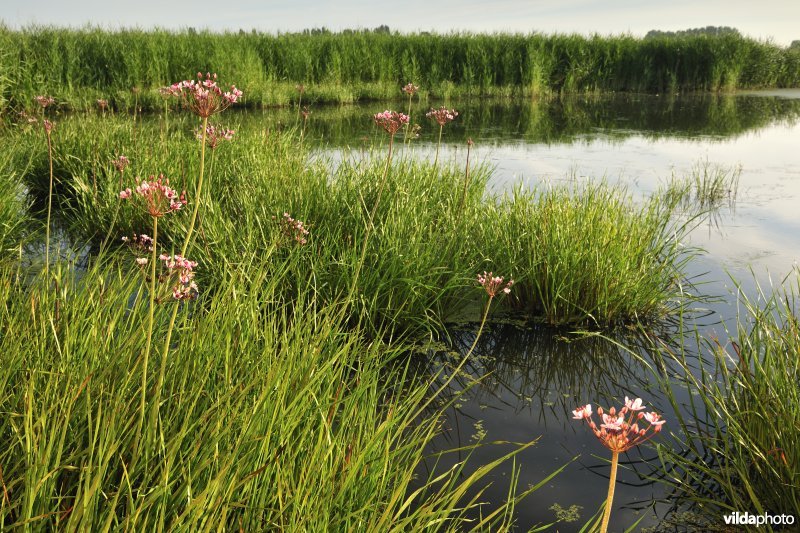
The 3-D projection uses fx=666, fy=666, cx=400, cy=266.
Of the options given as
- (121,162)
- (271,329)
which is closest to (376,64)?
(121,162)

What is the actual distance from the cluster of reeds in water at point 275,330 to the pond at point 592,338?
0.22 metres

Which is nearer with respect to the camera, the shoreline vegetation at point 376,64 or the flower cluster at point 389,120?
the flower cluster at point 389,120

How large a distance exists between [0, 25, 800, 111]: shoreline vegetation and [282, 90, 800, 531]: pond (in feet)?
11.4

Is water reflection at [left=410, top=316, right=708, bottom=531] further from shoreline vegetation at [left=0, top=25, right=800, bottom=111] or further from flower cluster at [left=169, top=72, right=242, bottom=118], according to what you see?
shoreline vegetation at [left=0, top=25, right=800, bottom=111]

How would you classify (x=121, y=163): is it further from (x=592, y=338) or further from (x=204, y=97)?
(x=592, y=338)

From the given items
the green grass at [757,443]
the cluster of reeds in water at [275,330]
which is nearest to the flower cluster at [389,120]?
the cluster of reeds in water at [275,330]

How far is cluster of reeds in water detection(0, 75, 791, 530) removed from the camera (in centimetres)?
161

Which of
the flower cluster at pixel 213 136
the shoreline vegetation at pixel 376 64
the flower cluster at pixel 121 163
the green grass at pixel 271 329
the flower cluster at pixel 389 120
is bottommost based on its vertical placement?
the green grass at pixel 271 329

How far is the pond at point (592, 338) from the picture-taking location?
280cm

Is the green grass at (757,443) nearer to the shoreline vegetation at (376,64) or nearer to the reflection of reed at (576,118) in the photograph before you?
the reflection of reed at (576,118)

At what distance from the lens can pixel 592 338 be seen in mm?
4082

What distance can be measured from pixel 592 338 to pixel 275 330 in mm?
2335

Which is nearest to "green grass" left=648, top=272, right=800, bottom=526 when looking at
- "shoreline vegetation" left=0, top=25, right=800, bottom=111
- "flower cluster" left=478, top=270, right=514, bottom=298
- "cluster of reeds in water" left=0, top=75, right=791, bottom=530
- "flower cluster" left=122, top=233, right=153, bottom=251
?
"cluster of reeds in water" left=0, top=75, right=791, bottom=530

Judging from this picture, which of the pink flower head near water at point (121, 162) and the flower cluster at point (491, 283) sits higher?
the pink flower head near water at point (121, 162)
